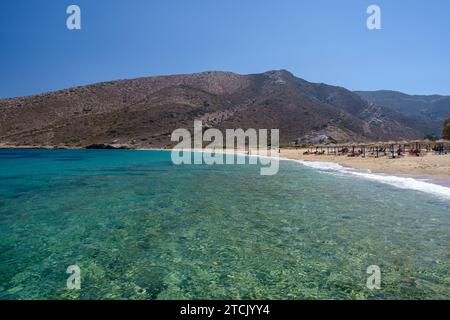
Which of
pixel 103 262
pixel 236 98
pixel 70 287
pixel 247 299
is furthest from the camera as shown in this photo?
pixel 236 98

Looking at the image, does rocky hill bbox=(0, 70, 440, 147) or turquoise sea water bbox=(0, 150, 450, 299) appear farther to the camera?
rocky hill bbox=(0, 70, 440, 147)

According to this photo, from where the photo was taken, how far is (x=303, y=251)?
10367 millimetres

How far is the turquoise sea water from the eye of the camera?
7.85 m

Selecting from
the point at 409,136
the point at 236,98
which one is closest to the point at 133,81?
the point at 236,98

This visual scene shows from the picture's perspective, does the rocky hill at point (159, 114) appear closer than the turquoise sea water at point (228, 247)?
No

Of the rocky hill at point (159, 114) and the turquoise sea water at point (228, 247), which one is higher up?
the rocky hill at point (159, 114)

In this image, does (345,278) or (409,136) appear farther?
(409,136)

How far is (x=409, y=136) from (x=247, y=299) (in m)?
184

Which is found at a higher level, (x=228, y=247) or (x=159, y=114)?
(x=159, y=114)

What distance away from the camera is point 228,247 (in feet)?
35.6

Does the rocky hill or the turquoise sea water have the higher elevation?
the rocky hill

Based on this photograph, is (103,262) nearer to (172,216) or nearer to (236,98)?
(172,216)

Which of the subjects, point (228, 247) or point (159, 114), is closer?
point (228, 247)

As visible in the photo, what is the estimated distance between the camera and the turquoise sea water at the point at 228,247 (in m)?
7.85
